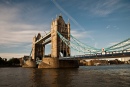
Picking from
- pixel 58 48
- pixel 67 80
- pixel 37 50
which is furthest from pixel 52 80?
pixel 37 50

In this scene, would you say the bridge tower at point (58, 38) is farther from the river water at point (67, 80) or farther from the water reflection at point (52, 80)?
the water reflection at point (52, 80)

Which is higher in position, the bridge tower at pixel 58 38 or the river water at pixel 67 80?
the bridge tower at pixel 58 38

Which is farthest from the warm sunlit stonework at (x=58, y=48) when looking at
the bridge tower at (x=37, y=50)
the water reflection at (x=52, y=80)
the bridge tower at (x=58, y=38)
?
the water reflection at (x=52, y=80)

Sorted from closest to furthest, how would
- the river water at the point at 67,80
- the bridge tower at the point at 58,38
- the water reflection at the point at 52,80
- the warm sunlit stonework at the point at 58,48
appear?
the river water at the point at 67,80, the water reflection at the point at 52,80, the warm sunlit stonework at the point at 58,48, the bridge tower at the point at 58,38

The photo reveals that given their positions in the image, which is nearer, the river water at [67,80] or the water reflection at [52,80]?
the river water at [67,80]

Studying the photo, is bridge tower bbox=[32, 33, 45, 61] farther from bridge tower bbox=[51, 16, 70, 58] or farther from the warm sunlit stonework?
bridge tower bbox=[51, 16, 70, 58]

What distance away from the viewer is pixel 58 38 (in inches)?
3177

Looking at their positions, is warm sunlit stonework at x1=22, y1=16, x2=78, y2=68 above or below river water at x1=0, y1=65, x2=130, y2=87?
above

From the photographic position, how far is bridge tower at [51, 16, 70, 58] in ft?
259

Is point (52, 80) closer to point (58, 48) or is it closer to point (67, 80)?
point (67, 80)

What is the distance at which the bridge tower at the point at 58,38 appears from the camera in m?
78.9

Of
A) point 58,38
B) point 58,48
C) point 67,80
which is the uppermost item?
point 58,38

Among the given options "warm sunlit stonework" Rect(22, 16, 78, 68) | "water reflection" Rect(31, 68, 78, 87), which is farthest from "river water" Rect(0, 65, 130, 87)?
"warm sunlit stonework" Rect(22, 16, 78, 68)

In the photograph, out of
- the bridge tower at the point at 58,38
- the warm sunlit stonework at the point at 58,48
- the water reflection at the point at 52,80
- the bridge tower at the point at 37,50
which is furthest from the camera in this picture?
the bridge tower at the point at 37,50
